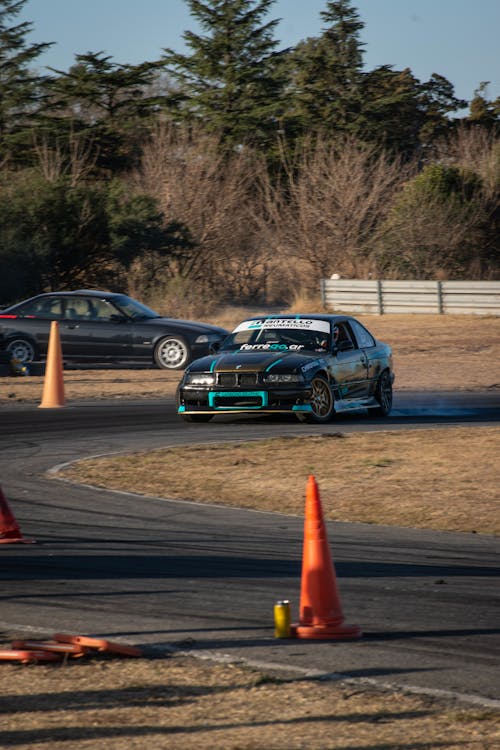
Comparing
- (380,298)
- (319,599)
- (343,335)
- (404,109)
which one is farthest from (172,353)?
(404,109)

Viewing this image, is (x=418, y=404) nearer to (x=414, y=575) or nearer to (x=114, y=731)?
(x=414, y=575)

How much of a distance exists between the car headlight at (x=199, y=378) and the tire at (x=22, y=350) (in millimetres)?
7671

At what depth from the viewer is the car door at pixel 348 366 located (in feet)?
55.1

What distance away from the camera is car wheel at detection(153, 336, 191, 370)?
23078 millimetres

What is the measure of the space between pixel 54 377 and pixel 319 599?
1242cm

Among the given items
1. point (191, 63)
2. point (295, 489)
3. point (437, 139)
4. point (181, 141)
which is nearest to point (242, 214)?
point (181, 141)

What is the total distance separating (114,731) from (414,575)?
3491 mm

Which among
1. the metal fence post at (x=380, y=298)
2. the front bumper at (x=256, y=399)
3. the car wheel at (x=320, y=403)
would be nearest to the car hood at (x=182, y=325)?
the car wheel at (x=320, y=403)

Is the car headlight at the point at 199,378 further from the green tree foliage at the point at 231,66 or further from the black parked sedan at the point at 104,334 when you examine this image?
the green tree foliage at the point at 231,66

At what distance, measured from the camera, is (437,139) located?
7112 cm

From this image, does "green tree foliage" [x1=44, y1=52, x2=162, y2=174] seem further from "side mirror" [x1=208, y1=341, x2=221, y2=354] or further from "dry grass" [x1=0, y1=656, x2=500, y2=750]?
"dry grass" [x1=0, y1=656, x2=500, y2=750]

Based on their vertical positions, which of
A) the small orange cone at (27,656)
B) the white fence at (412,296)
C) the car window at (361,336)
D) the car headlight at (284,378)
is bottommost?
the small orange cone at (27,656)

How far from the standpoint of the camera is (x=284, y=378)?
15.9m

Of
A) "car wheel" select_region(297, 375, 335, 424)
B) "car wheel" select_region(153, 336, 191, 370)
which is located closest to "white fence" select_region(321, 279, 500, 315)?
"car wheel" select_region(153, 336, 191, 370)
